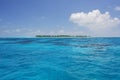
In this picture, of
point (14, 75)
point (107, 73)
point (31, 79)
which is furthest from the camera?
point (107, 73)

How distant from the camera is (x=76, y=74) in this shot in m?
9.44

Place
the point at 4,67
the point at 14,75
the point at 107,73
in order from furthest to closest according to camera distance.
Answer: the point at 4,67 < the point at 107,73 < the point at 14,75

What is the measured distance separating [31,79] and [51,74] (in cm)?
142

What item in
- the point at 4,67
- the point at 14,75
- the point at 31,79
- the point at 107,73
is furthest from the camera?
the point at 4,67

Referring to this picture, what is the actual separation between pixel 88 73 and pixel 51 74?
2447mm

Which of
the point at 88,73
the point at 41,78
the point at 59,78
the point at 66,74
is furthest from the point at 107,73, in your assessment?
the point at 41,78

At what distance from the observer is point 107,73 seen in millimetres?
9906

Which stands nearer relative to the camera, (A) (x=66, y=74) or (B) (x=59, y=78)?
(B) (x=59, y=78)

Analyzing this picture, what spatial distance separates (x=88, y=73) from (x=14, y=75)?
476 centimetres

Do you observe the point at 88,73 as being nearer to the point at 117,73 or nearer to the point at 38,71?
the point at 117,73

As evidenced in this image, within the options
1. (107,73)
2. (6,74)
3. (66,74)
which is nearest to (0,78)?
(6,74)

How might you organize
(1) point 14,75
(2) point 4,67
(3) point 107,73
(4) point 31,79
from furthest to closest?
(2) point 4,67 → (3) point 107,73 → (1) point 14,75 → (4) point 31,79

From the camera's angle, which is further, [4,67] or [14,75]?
[4,67]

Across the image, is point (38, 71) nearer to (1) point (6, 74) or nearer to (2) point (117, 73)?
(1) point (6, 74)
